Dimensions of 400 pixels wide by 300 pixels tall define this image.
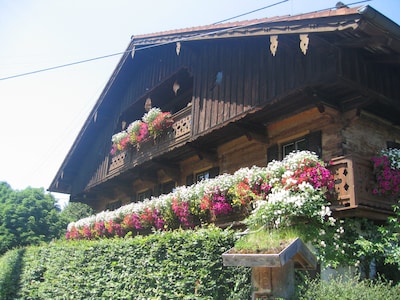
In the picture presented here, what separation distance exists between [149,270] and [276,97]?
5.07 m

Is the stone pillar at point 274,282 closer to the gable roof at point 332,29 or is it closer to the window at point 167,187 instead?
the gable roof at point 332,29

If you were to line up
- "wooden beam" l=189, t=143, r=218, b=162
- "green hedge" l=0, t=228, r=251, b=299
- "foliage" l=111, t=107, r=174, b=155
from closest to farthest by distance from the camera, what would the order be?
"green hedge" l=0, t=228, r=251, b=299, "wooden beam" l=189, t=143, r=218, b=162, "foliage" l=111, t=107, r=174, b=155

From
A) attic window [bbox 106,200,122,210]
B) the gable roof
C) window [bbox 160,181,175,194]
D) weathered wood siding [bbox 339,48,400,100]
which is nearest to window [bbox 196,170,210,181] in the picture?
window [bbox 160,181,175,194]

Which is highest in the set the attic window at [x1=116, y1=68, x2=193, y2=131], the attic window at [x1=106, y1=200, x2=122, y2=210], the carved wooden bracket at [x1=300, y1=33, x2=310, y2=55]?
the attic window at [x1=116, y1=68, x2=193, y2=131]

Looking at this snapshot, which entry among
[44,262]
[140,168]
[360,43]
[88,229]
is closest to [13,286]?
[44,262]

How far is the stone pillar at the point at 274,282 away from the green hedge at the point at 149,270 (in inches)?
43.0

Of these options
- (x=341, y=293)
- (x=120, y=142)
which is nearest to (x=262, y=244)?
(x=341, y=293)

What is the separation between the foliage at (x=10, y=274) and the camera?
15844 millimetres

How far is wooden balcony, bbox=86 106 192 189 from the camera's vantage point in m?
14.5

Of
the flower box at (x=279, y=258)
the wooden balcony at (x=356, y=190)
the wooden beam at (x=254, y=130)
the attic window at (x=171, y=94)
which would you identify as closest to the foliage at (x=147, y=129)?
the attic window at (x=171, y=94)

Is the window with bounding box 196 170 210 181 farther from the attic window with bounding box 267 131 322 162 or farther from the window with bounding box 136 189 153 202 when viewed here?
the window with bounding box 136 189 153 202

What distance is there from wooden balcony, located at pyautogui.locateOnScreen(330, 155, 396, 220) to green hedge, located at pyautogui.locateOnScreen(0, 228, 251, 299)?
8.27 ft

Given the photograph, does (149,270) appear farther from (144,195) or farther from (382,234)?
(144,195)

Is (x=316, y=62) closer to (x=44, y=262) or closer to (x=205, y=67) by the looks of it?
(x=205, y=67)
